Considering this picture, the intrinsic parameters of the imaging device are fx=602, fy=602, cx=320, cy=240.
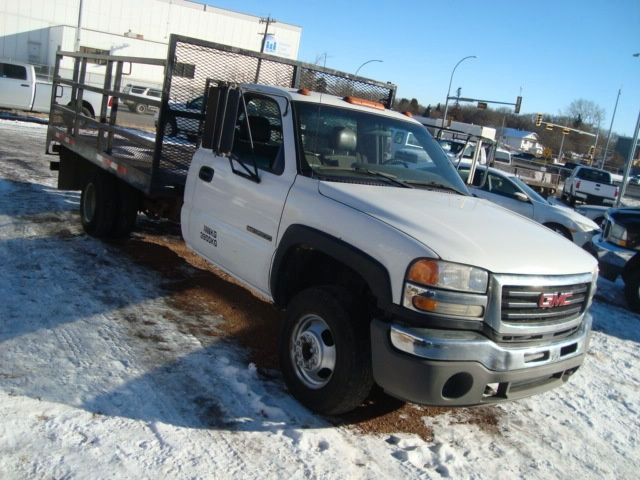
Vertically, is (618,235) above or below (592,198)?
above

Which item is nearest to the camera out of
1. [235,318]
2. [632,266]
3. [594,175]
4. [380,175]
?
[380,175]

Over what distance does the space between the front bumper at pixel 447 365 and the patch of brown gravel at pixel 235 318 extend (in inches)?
26.5

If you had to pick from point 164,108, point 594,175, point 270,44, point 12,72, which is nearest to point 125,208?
point 164,108

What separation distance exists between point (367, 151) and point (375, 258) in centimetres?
146

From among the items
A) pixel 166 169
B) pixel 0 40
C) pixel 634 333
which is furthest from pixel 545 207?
pixel 0 40

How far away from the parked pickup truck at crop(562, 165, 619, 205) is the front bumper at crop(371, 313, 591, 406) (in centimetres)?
2626

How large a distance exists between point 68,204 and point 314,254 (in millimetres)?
6509

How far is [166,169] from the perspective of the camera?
20.5ft

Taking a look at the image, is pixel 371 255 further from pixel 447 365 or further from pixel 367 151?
pixel 367 151

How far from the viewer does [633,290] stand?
8.55m

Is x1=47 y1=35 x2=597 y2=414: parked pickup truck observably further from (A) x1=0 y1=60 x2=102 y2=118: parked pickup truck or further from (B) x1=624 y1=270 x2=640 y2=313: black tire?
(A) x1=0 y1=60 x2=102 y2=118: parked pickup truck

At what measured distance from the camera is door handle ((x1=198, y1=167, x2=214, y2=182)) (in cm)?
523

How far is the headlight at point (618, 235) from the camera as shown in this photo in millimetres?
8789

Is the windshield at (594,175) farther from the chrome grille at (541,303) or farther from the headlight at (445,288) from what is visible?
the headlight at (445,288)
